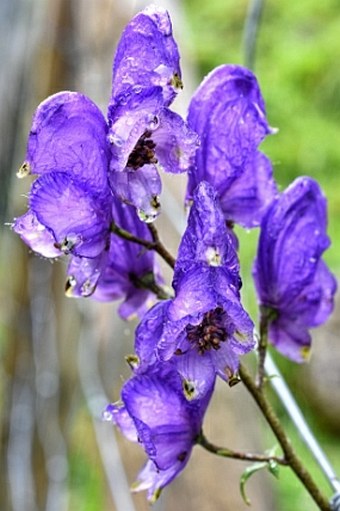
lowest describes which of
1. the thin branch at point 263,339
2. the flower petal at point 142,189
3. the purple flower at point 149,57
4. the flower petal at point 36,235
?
the thin branch at point 263,339

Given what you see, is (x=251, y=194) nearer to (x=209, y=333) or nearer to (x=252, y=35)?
(x=209, y=333)

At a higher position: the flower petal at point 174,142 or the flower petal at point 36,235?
the flower petal at point 174,142

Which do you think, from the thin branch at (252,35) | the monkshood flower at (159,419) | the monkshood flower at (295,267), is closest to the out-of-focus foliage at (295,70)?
the thin branch at (252,35)

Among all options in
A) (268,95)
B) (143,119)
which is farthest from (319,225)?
(268,95)

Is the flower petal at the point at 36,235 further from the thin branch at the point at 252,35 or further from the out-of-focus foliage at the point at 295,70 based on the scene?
the out-of-focus foliage at the point at 295,70

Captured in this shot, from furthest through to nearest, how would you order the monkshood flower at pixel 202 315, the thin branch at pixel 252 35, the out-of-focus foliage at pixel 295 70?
1. the out-of-focus foliage at pixel 295 70
2. the thin branch at pixel 252 35
3. the monkshood flower at pixel 202 315

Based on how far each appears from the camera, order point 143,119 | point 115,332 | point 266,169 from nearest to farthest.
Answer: point 143,119 → point 266,169 → point 115,332

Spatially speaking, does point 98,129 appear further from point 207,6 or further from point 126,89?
point 207,6

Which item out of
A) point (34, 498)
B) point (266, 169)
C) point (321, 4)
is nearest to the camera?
point (266, 169)
